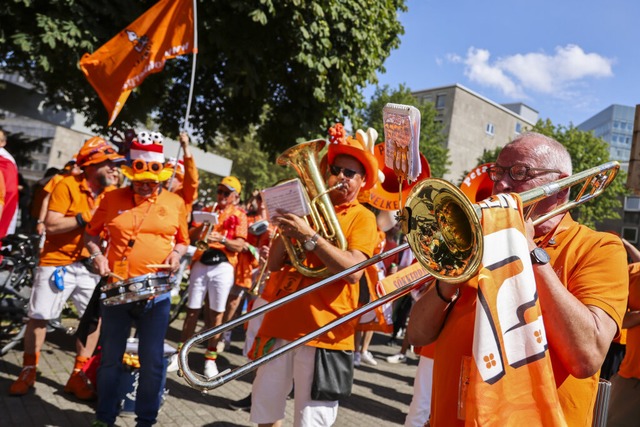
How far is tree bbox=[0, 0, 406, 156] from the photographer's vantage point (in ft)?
25.6

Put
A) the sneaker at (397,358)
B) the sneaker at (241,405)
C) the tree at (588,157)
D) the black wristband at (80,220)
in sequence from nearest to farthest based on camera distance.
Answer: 1. the black wristband at (80,220)
2. the sneaker at (241,405)
3. the sneaker at (397,358)
4. the tree at (588,157)

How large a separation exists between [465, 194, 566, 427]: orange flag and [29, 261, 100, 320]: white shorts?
4319 millimetres

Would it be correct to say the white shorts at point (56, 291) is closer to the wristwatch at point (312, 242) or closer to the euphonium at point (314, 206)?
the euphonium at point (314, 206)

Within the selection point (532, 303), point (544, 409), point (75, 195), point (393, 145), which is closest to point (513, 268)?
point (532, 303)

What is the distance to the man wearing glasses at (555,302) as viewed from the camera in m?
1.60

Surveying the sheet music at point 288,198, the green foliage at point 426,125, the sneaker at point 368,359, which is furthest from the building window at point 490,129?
the sheet music at point 288,198

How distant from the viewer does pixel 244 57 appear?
8.98m

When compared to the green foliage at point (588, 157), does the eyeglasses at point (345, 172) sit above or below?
below

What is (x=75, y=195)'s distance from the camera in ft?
16.2

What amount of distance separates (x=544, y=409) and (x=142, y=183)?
3.23 meters

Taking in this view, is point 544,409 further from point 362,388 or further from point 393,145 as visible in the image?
point 362,388

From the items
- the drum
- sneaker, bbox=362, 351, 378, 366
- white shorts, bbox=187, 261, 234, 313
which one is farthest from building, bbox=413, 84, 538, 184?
the drum

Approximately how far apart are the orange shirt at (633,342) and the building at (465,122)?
50.9 metres

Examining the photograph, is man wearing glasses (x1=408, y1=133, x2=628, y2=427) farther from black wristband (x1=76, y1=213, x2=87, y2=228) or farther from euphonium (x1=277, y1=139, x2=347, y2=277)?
black wristband (x1=76, y1=213, x2=87, y2=228)
